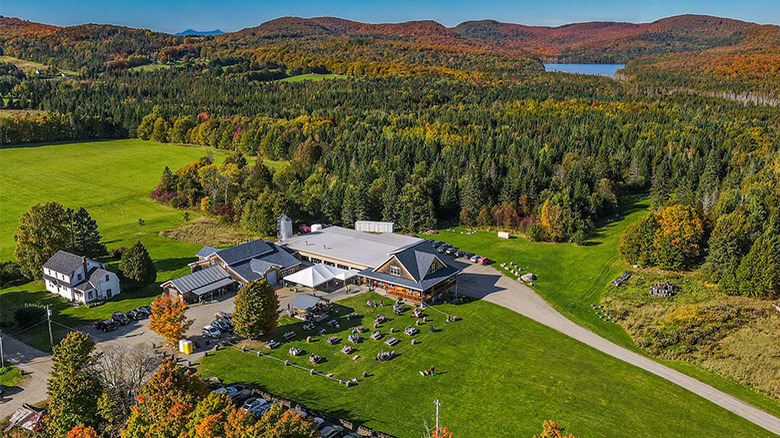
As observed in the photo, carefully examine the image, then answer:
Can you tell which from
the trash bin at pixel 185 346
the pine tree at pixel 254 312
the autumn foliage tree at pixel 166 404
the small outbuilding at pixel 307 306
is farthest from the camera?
the small outbuilding at pixel 307 306

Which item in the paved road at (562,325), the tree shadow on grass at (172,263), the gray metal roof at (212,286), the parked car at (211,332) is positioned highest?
the gray metal roof at (212,286)

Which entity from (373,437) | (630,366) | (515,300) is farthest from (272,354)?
(630,366)

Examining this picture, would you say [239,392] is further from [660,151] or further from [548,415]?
[660,151]

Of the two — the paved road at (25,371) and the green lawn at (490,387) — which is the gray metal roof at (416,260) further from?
the paved road at (25,371)

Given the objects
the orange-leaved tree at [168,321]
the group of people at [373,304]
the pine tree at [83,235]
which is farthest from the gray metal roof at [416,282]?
the pine tree at [83,235]

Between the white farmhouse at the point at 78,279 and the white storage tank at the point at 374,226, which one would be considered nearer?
the white farmhouse at the point at 78,279

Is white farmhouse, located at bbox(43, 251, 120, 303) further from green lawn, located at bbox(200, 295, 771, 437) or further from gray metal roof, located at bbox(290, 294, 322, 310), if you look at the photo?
gray metal roof, located at bbox(290, 294, 322, 310)
